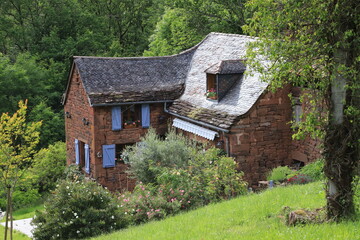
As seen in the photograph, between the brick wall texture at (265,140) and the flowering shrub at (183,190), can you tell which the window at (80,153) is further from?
the flowering shrub at (183,190)

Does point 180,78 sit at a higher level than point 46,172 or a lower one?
higher

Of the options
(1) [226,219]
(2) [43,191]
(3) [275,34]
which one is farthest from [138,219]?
(2) [43,191]

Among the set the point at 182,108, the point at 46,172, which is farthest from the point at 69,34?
the point at 182,108

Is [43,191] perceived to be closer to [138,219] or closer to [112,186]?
[112,186]

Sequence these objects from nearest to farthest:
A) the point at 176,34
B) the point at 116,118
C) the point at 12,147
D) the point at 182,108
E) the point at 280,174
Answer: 1. the point at 280,174
2. the point at 12,147
3. the point at 182,108
4. the point at 116,118
5. the point at 176,34

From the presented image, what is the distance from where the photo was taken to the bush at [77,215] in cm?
1509

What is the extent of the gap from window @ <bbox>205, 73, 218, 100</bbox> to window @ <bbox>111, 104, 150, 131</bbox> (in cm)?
318

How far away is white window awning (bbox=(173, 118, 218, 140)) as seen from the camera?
2119 cm

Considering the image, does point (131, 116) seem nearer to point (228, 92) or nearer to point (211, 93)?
point (211, 93)

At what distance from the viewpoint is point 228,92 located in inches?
880

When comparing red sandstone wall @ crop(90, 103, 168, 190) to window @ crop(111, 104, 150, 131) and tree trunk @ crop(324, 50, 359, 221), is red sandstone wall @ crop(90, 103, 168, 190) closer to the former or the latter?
window @ crop(111, 104, 150, 131)

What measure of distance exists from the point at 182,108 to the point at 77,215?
9.61 metres

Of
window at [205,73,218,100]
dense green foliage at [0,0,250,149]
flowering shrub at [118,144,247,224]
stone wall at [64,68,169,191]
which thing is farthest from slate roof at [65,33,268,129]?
dense green foliage at [0,0,250,149]

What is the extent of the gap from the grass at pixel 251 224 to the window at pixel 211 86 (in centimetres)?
865
